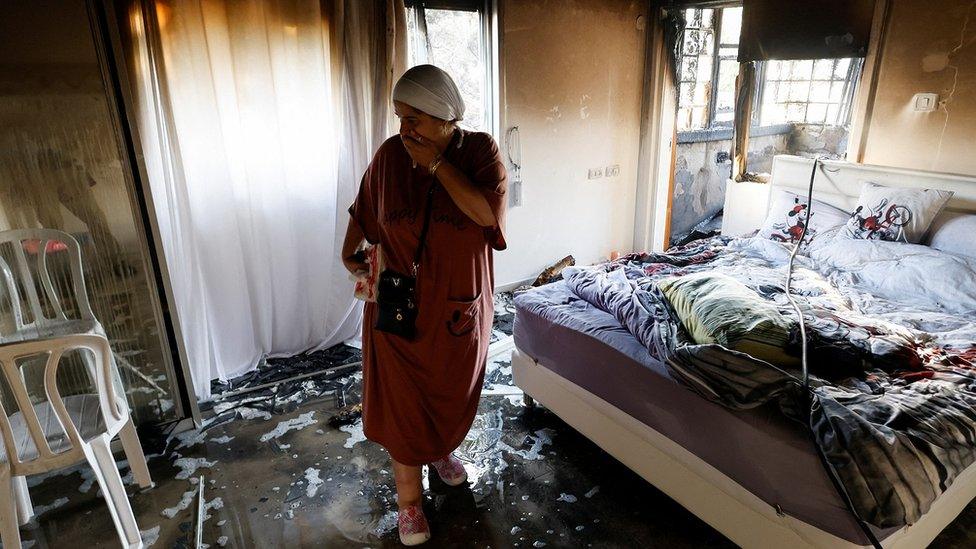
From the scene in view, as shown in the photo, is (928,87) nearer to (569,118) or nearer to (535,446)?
(569,118)

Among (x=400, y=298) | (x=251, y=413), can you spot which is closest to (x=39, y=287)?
(x=251, y=413)

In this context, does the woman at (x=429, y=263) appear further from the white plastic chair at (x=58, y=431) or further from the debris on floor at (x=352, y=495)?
the white plastic chair at (x=58, y=431)

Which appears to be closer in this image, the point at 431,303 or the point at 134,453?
the point at 431,303

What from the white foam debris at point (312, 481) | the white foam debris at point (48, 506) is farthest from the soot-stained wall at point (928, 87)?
the white foam debris at point (48, 506)

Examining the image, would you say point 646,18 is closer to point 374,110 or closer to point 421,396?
point 374,110

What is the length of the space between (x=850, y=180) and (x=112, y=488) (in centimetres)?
376

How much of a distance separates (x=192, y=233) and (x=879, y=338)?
2881mm

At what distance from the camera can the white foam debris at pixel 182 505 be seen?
6.56 ft

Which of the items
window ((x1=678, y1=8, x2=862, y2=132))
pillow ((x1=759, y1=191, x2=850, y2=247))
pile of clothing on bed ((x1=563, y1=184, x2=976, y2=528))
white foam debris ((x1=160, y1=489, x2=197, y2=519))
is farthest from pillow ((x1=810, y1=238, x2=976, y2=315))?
white foam debris ((x1=160, y1=489, x2=197, y2=519))

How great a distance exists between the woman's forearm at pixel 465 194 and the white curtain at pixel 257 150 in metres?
1.61

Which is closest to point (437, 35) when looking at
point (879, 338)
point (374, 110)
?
point (374, 110)

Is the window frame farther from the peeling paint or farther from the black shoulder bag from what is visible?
the peeling paint

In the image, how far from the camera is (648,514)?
193 cm

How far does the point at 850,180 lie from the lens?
310cm
